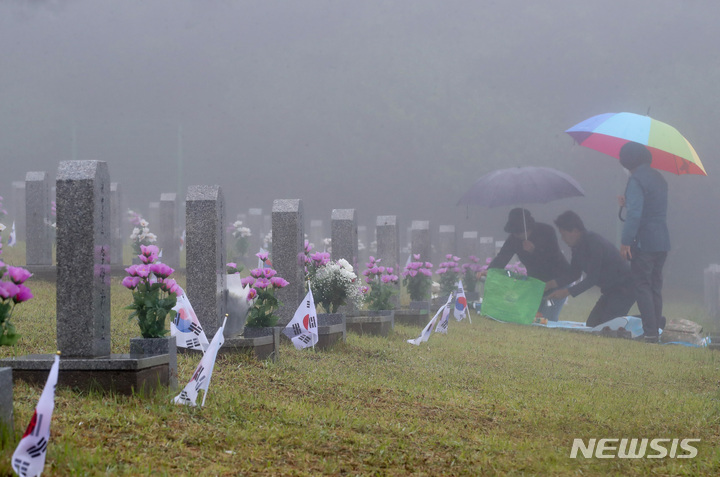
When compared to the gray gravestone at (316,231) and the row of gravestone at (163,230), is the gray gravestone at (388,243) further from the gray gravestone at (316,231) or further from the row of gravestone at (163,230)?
the gray gravestone at (316,231)

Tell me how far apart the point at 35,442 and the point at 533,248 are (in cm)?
1539

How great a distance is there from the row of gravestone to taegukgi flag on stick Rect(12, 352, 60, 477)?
18.3ft

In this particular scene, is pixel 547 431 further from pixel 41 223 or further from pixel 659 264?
pixel 41 223

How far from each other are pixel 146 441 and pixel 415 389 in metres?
3.28

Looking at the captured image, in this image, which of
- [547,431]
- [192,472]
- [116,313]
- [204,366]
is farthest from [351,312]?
[192,472]

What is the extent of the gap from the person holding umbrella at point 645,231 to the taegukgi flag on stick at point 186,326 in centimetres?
1137

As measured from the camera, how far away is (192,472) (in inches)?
164

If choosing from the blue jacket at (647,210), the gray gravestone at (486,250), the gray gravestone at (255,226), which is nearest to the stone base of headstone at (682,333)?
the blue jacket at (647,210)

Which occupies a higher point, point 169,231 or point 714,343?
point 169,231

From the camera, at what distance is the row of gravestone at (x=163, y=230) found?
14883 mm

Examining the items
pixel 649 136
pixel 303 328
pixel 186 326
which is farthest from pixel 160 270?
pixel 649 136

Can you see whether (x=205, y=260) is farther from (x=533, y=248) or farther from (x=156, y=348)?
(x=533, y=248)

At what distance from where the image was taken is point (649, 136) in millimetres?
13078

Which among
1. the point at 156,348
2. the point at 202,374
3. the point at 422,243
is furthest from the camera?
the point at 422,243
